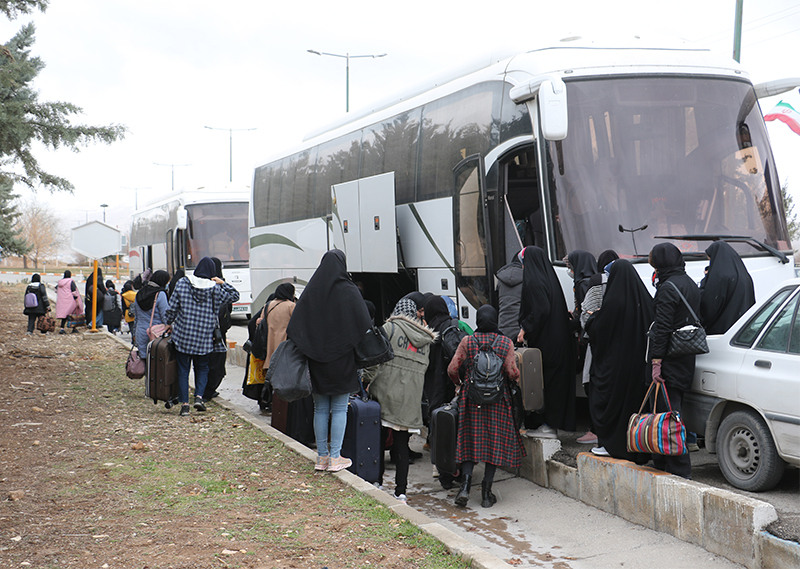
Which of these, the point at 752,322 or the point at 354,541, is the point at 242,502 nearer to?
the point at 354,541

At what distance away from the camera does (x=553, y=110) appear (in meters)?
7.09

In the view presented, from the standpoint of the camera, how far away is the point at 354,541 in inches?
187

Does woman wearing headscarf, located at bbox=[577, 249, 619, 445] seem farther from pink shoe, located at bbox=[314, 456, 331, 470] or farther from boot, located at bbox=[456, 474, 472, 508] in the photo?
pink shoe, located at bbox=[314, 456, 331, 470]

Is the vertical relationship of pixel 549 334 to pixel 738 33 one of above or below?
below

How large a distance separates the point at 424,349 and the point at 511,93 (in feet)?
9.42

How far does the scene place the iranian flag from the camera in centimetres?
1111

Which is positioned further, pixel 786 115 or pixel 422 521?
pixel 786 115

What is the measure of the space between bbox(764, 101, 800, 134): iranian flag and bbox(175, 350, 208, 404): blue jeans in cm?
826

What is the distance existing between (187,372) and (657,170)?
18.5 ft

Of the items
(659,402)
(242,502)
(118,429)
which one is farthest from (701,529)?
(118,429)

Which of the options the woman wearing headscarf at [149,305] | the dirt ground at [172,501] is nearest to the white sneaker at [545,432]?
the dirt ground at [172,501]

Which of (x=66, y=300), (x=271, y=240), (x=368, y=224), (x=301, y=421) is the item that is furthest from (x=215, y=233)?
(x=301, y=421)

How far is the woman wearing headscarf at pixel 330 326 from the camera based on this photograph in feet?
20.2

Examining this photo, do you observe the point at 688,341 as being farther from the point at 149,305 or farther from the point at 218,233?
the point at 218,233
